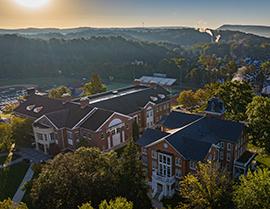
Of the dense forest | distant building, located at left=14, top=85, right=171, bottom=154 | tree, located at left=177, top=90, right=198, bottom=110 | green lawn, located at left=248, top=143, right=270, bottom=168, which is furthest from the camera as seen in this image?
the dense forest

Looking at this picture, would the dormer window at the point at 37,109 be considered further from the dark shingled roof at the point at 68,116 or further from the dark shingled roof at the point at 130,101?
the dark shingled roof at the point at 130,101

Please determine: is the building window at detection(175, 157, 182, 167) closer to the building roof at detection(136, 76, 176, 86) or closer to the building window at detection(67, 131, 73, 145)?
the building window at detection(67, 131, 73, 145)

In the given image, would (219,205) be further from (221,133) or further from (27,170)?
(27,170)

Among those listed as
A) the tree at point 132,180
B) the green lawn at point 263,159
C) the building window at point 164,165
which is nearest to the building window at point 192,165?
the building window at point 164,165

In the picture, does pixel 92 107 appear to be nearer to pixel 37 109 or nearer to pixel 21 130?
pixel 37 109

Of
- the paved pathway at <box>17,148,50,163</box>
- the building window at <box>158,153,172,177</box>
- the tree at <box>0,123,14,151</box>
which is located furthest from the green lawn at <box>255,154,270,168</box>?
the tree at <box>0,123,14,151</box>

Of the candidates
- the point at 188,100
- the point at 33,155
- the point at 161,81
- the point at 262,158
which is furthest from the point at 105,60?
Answer: the point at 262,158
